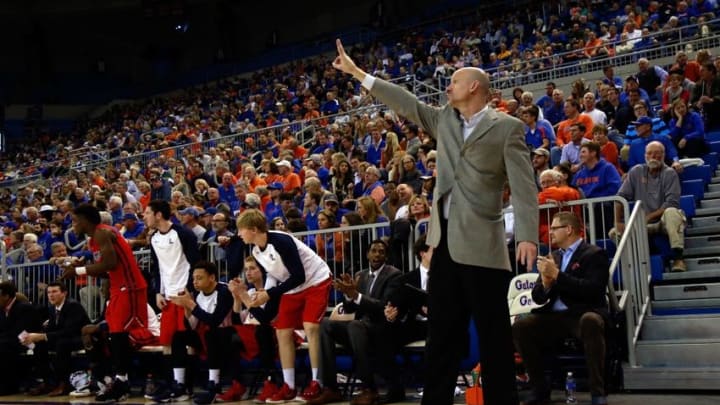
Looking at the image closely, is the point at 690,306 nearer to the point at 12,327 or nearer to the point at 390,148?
the point at 390,148

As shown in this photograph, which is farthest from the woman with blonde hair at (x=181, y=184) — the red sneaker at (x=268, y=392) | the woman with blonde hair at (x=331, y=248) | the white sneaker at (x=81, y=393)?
the red sneaker at (x=268, y=392)

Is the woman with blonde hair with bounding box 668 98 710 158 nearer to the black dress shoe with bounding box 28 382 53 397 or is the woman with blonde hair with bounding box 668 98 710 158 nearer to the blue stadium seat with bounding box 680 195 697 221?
the blue stadium seat with bounding box 680 195 697 221

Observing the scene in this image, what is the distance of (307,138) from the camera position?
19.5 m

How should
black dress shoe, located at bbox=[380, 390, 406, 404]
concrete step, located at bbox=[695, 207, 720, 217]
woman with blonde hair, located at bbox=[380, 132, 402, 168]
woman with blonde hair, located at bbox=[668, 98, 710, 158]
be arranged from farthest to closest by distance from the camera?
woman with blonde hair, located at bbox=[380, 132, 402, 168], woman with blonde hair, located at bbox=[668, 98, 710, 158], concrete step, located at bbox=[695, 207, 720, 217], black dress shoe, located at bbox=[380, 390, 406, 404]

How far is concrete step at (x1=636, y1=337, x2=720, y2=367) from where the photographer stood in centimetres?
668

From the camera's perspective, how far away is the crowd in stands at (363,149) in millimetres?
9109

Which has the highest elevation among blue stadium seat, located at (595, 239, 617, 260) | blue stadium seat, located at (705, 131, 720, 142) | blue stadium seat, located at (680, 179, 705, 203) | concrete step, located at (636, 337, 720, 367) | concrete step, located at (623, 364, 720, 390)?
blue stadium seat, located at (705, 131, 720, 142)

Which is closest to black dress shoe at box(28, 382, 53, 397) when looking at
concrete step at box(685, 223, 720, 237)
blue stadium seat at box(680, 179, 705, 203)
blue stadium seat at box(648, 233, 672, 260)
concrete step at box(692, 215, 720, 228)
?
blue stadium seat at box(648, 233, 672, 260)

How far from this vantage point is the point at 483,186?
403cm

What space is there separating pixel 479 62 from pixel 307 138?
15.2 ft

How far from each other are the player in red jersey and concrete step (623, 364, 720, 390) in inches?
184

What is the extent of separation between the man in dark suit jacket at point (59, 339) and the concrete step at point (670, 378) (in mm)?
5943

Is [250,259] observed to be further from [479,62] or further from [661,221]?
[479,62]

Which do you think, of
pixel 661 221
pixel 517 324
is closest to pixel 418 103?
pixel 517 324
